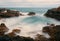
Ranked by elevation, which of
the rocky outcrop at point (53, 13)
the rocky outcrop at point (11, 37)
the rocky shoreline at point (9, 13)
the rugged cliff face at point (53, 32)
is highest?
the rocky outcrop at point (53, 13)

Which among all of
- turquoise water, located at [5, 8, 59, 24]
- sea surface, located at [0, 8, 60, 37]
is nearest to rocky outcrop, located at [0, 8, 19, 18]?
sea surface, located at [0, 8, 60, 37]

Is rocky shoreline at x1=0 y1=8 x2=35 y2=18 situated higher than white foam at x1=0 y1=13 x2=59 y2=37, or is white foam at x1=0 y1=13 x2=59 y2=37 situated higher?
rocky shoreline at x1=0 y1=8 x2=35 y2=18

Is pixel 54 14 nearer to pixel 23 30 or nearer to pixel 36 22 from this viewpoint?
pixel 36 22

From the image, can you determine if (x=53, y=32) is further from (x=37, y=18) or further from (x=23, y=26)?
(x=37, y=18)

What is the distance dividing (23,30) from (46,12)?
11.2 ft

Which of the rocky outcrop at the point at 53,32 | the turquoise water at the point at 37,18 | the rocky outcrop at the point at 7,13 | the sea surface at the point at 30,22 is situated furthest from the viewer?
the rocky outcrop at the point at 7,13

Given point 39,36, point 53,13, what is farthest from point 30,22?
point 39,36

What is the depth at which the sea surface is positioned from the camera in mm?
12180

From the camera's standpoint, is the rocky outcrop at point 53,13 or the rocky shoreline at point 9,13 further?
the rocky shoreline at point 9,13

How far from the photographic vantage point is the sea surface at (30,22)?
12180 mm

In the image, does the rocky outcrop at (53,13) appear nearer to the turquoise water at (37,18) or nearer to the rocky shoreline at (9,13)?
the turquoise water at (37,18)

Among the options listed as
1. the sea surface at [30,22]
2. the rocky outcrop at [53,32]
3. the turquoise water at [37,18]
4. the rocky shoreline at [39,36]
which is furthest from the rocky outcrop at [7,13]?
the rocky outcrop at [53,32]

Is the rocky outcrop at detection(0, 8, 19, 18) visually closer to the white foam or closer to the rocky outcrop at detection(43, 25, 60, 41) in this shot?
the white foam

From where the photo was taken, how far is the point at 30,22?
13.6 m
